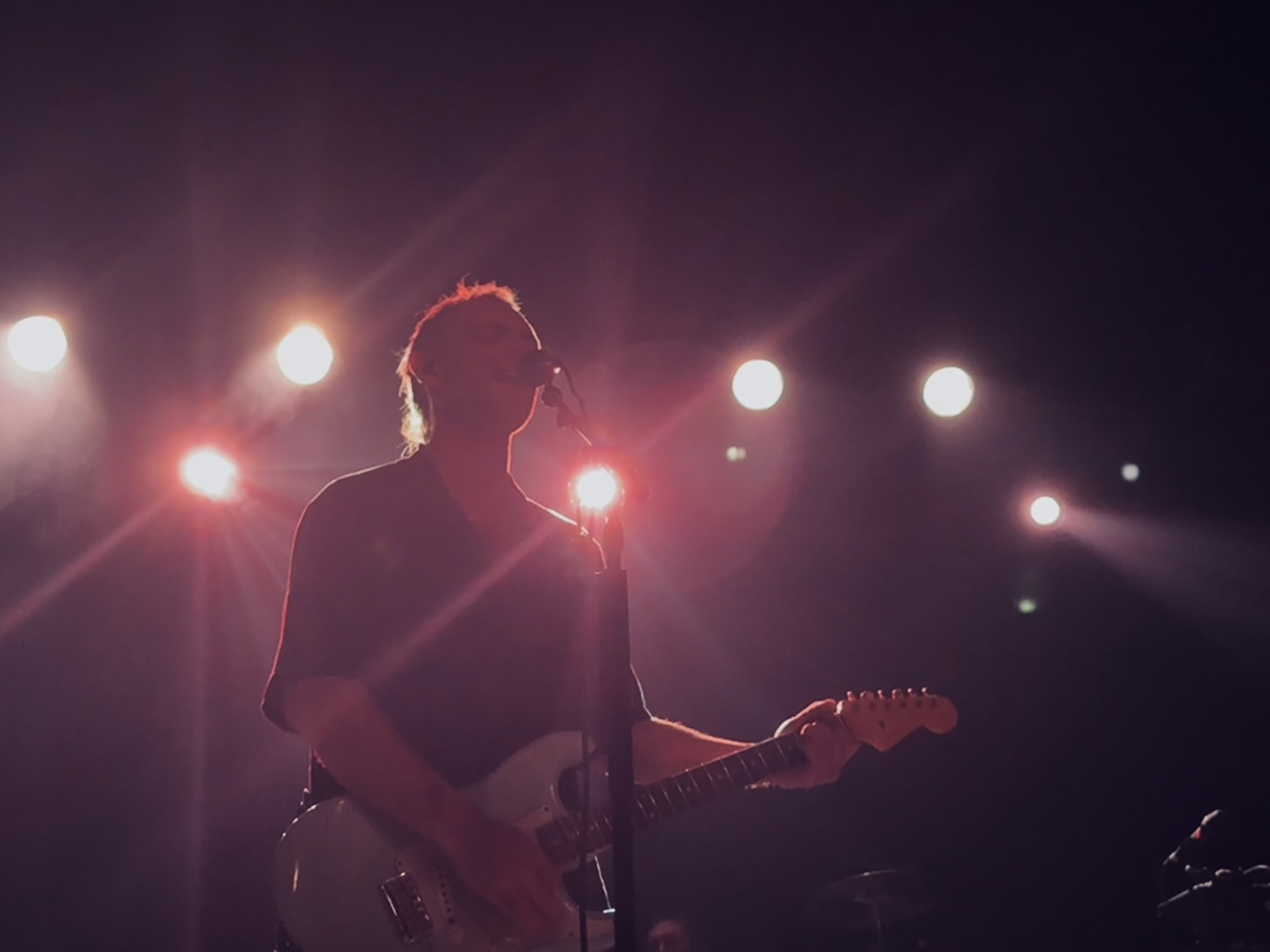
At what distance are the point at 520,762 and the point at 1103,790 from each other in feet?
14.5

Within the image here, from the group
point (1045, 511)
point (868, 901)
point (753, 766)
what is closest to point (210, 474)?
point (753, 766)

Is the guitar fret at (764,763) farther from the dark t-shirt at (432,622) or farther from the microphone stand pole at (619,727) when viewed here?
the microphone stand pole at (619,727)

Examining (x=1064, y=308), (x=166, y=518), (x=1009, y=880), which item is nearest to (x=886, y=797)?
(x=1009, y=880)

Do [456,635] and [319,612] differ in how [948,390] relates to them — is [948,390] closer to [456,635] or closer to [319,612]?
[456,635]

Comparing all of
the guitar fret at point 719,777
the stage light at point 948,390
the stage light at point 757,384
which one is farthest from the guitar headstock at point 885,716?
the stage light at point 948,390

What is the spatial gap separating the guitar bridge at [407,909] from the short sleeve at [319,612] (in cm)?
41

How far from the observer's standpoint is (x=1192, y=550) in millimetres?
5773

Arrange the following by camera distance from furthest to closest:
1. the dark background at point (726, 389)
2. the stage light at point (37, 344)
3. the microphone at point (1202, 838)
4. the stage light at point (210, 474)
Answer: the stage light at point (210, 474) → the stage light at point (37, 344) → the dark background at point (726, 389) → the microphone at point (1202, 838)

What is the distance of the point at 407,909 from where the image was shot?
215 cm

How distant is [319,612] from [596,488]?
689 mm

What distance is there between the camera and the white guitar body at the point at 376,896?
84.0 inches

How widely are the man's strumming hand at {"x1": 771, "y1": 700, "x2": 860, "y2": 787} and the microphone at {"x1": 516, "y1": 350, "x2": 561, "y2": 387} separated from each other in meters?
1.04

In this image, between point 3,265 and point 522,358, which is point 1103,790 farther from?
point 3,265

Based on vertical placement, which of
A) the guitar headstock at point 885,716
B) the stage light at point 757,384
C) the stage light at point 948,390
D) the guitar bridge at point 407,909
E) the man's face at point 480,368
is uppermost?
the stage light at point 757,384
